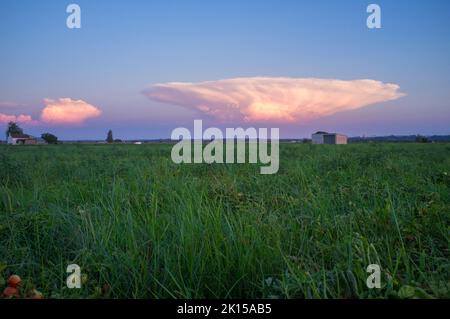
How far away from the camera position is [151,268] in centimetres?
243

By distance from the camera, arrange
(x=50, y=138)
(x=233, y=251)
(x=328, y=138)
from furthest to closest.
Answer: (x=50, y=138) < (x=328, y=138) < (x=233, y=251)

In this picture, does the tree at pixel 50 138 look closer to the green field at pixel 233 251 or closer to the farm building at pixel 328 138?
the farm building at pixel 328 138

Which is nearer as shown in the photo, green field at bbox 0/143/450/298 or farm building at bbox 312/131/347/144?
green field at bbox 0/143/450/298

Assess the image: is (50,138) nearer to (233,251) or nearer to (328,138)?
(328,138)

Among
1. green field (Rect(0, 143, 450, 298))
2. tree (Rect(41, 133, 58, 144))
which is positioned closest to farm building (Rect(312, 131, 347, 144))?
green field (Rect(0, 143, 450, 298))

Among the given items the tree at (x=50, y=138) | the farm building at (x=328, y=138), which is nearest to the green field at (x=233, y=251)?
the farm building at (x=328, y=138)

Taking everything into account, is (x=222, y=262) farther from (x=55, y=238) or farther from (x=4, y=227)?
(x=4, y=227)

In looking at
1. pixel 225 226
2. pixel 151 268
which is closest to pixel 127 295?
pixel 151 268

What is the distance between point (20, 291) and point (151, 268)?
873mm

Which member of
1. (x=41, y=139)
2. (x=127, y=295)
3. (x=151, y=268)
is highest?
A: (x=41, y=139)

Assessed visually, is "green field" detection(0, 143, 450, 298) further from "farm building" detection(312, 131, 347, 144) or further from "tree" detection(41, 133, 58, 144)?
"tree" detection(41, 133, 58, 144)

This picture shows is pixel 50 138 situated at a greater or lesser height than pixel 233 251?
greater

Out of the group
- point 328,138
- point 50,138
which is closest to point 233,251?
point 328,138
